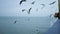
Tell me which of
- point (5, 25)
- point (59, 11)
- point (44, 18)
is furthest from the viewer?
point (5, 25)

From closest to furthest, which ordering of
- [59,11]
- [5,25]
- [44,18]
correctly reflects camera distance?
1. [59,11]
2. [44,18]
3. [5,25]

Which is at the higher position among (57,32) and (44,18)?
(44,18)

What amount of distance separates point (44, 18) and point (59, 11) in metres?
0.24

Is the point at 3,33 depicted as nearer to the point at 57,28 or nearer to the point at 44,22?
the point at 44,22

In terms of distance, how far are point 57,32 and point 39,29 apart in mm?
259

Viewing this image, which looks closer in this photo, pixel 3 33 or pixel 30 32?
pixel 30 32

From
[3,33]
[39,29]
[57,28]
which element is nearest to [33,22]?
[39,29]

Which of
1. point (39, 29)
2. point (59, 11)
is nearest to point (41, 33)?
point (39, 29)

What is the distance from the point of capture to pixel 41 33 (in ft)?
6.97

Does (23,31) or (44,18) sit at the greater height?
(44,18)

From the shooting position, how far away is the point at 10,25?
2238 millimetres

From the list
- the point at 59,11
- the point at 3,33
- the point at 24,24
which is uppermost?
the point at 59,11

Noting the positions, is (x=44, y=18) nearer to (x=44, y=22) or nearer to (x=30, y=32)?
(x=44, y=22)

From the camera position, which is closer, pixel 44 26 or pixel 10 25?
pixel 44 26
